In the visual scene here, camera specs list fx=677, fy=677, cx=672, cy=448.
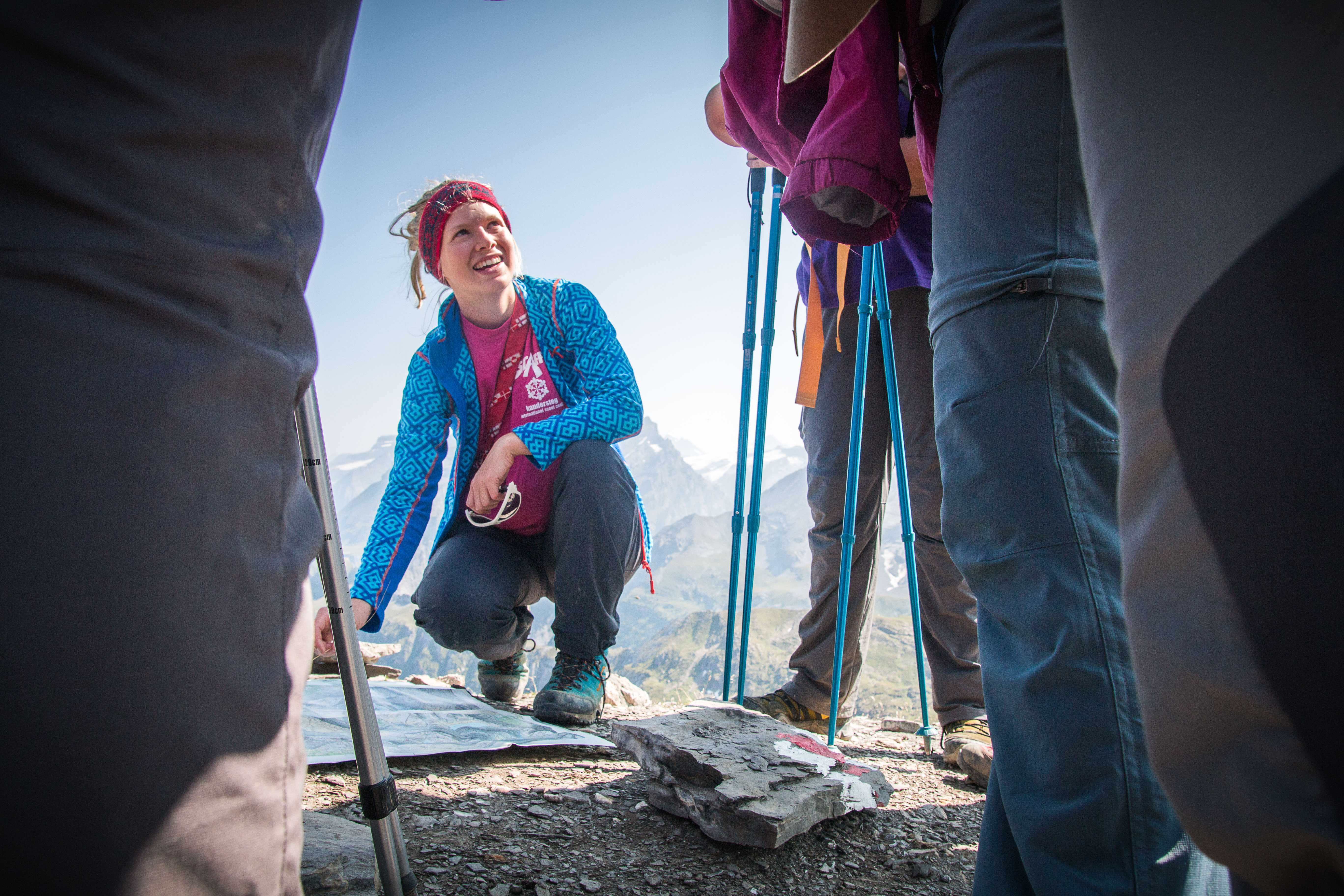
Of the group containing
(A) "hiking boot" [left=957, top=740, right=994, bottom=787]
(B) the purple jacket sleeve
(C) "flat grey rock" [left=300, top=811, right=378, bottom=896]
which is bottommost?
(A) "hiking boot" [left=957, top=740, right=994, bottom=787]

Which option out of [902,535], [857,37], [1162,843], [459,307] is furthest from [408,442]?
[1162,843]

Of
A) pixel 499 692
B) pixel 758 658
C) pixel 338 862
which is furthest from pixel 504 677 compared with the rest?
pixel 758 658

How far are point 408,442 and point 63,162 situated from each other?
222 cm

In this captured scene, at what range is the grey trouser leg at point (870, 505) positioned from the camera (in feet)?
7.45

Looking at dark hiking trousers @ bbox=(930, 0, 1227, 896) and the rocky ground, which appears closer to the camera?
dark hiking trousers @ bbox=(930, 0, 1227, 896)

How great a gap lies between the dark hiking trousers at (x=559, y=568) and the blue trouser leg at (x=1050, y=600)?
1.47 m

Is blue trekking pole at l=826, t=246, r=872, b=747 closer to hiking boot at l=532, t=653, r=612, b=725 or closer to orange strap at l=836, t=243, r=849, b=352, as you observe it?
orange strap at l=836, t=243, r=849, b=352

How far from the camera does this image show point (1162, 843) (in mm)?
708

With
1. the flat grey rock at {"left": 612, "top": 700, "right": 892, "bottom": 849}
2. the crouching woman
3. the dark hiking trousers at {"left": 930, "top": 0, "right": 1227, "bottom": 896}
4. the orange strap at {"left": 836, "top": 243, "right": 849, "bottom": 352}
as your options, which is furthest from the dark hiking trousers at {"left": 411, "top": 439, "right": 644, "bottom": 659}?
the dark hiking trousers at {"left": 930, "top": 0, "right": 1227, "bottom": 896}

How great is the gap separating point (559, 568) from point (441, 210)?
1.50 m

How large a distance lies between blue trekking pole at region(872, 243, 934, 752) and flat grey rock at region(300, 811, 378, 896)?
1.82 meters

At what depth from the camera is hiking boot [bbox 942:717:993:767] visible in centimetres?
198

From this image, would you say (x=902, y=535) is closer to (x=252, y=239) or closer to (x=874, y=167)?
(x=874, y=167)

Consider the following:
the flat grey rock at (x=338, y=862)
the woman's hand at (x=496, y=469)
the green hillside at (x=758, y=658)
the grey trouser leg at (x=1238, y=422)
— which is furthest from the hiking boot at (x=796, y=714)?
the green hillside at (x=758, y=658)
